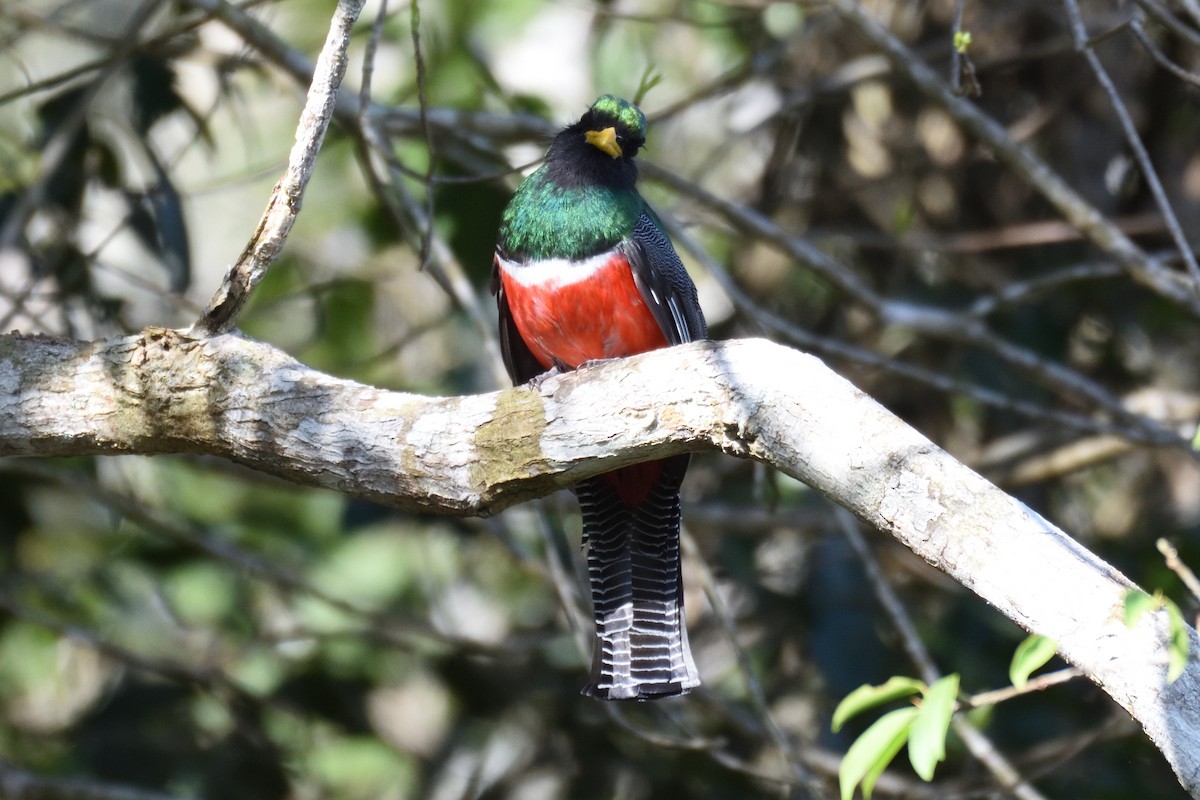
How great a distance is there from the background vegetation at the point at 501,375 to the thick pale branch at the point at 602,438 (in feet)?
4.62

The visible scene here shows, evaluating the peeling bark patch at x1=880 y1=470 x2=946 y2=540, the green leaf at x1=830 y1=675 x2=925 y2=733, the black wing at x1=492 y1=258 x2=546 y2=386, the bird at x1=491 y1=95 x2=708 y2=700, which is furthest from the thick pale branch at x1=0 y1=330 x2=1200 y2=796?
the black wing at x1=492 y1=258 x2=546 y2=386

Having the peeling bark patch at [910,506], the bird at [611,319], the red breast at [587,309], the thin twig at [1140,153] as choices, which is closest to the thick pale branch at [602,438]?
the peeling bark patch at [910,506]

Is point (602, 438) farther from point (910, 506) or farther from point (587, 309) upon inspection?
point (587, 309)

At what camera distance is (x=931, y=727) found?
5.26 feet

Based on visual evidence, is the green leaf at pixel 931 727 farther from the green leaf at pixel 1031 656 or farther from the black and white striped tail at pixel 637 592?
the black and white striped tail at pixel 637 592

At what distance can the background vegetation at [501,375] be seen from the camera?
473 cm

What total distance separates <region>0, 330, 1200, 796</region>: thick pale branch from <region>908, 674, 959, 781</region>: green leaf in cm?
42

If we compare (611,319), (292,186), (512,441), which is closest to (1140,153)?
(611,319)

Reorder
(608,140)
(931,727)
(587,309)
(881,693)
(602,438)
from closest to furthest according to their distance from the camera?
(931,727) < (881,693) < (602,438) < (587,309) < (608,140)

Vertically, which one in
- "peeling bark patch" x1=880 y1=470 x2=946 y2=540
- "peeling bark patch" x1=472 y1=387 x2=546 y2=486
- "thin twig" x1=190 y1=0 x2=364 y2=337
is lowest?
"peeling bark patch" x1=880 y1=470 x2=946 y2=540

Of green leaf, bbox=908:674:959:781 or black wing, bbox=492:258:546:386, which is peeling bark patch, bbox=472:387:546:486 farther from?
black wing, bbox=492:258:546:386

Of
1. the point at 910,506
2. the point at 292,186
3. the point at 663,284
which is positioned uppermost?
the point at 663,284

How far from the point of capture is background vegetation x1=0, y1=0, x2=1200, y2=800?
15.5 feet

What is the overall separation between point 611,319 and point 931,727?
244 centimetres
